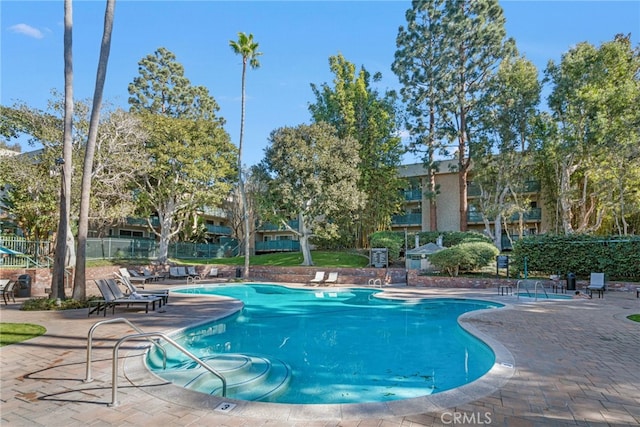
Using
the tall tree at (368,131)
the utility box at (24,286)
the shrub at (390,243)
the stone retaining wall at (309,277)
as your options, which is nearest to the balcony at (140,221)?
the stone retaining wall at (309,277)

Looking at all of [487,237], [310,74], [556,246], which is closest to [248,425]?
[556,246]

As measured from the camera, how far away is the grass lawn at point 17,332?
7009mm

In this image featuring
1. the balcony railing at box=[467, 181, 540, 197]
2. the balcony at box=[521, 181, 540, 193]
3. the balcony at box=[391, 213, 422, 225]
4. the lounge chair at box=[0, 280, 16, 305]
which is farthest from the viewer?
the balcony at box=[391, 213, 422, 225]

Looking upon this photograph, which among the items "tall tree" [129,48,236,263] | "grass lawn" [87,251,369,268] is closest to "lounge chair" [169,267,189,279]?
"grass lawn" [87,251,369,268]

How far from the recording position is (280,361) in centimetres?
704

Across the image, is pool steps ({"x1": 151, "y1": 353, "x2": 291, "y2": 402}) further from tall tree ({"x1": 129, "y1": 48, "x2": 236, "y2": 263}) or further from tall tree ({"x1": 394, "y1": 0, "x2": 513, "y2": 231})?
tall tree ({"x1": 394, "y1": 0, "x2": 513, "y2": 231})

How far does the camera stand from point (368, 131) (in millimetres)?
30172

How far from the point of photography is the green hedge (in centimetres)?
1667

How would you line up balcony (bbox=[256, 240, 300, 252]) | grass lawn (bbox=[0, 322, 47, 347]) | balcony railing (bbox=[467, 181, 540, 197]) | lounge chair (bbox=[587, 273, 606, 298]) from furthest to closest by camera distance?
balcony (bbox=[256, 240, 300, 252])
balcony railing (bbox=[467, 181, 540, 197])
lounge chair (bbox=[587, 273, 606, 298])
grass lawn (bbox=[0, 322, 47, 347])

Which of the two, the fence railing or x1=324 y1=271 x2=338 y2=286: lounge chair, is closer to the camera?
the fence railing

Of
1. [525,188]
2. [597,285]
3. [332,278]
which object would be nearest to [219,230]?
[332,278]

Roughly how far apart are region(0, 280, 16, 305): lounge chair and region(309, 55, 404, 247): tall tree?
20814 millimetres

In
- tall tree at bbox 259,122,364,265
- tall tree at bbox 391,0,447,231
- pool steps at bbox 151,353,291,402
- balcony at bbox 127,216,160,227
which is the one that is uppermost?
tall tree at bbox 391,0,447,231

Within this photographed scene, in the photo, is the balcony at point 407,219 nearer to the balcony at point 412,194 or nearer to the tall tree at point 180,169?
the balcony at point 412,194
